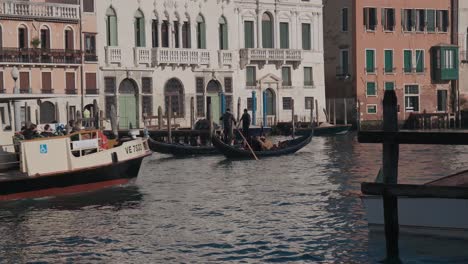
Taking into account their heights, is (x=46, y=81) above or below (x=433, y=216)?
above

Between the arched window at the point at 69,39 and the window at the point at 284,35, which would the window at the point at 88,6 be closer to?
the arched window at the point at 69,39

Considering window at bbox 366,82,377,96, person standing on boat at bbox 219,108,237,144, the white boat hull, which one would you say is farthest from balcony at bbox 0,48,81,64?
the white boat hull

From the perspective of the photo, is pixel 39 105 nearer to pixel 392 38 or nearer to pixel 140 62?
pixel 140 62

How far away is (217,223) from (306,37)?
3292 cm

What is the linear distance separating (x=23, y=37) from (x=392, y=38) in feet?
65.5

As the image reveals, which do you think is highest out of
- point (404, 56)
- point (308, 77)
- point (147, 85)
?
point (404, 56)

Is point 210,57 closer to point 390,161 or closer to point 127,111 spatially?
point 127,111

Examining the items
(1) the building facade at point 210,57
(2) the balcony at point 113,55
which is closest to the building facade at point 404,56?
(1) the building facade at point 210,57

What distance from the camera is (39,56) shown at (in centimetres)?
3731

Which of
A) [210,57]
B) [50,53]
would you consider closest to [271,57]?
[210,57]

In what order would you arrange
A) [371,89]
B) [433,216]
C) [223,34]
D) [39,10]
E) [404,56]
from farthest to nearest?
1. [404,56]
2. [371,89]
3. [223,34]
4. [39,10]
5. [433,216]

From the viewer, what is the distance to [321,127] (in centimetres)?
4228

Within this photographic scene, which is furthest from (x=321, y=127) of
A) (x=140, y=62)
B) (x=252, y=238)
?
(x=252, y=238)

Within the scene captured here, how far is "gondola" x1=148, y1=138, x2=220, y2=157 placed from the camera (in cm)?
3034
